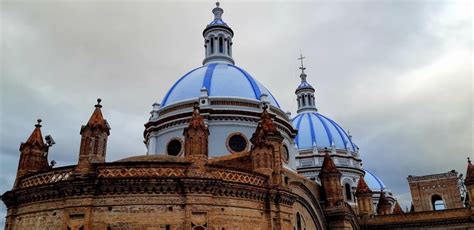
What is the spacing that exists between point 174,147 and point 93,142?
13.2 meters

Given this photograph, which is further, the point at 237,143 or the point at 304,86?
the point at 304,86

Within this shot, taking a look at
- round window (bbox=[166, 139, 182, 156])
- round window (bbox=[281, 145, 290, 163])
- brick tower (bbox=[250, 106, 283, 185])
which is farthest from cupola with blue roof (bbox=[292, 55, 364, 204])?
brick tower (bbox=[250, 106, 283, 185])

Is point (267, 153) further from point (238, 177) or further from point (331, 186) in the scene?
point (331, 186)

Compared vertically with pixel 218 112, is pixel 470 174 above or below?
below

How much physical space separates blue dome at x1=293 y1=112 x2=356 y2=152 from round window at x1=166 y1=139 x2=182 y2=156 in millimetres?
22027

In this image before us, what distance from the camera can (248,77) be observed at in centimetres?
3594

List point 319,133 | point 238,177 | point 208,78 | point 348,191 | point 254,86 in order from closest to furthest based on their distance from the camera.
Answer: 1. point 238,177
2. point 208,78
3. point 254,86
4. point 348,191
5. point 319,133

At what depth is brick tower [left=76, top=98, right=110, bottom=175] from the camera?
60.6 feet

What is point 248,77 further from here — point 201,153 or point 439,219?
point 439,219

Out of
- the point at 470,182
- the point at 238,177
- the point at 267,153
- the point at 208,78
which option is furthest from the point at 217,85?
the point at 470,182

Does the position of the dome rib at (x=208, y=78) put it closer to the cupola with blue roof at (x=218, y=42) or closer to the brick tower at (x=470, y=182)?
the cupola with blue roof at (x=218, y=42)

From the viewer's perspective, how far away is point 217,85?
3388 centimetres

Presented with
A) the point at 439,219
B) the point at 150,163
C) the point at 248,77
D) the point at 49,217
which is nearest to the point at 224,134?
the point at 248,77

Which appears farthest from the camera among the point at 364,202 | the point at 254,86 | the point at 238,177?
the point at 364,202
